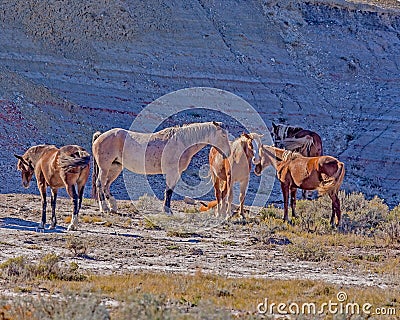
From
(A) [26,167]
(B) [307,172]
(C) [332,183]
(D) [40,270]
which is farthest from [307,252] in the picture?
(A) [26,167]

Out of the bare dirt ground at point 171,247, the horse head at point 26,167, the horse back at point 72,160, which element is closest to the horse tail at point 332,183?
the bare dirt ground at point 171,247

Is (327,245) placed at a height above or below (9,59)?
below

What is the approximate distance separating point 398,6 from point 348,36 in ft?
33.0

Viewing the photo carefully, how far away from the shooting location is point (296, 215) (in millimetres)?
18766

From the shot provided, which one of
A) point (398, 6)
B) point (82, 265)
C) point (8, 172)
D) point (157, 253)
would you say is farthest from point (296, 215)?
point (398, 6)

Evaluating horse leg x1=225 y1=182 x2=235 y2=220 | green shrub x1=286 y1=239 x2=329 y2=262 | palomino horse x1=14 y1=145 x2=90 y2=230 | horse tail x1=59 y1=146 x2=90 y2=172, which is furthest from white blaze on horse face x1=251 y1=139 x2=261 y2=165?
horse tail x1=59 y1=146 x2=90 y2=172

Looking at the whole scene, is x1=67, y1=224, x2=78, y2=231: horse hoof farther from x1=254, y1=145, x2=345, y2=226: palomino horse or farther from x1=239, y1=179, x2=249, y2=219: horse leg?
x1=254, y1=145, x2=345, y2=226: palomino horse

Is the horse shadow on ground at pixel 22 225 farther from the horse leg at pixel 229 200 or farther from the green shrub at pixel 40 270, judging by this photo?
the horse leg at pixel 229 200

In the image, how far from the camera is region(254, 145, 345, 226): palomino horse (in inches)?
673

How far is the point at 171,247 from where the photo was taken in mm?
13953

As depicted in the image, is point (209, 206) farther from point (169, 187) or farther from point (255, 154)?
point (255, 154)

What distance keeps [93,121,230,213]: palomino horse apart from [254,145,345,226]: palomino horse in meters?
1.15

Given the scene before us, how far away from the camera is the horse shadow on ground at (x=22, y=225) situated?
15.1 metres

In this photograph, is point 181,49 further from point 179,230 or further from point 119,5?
point 179,230
